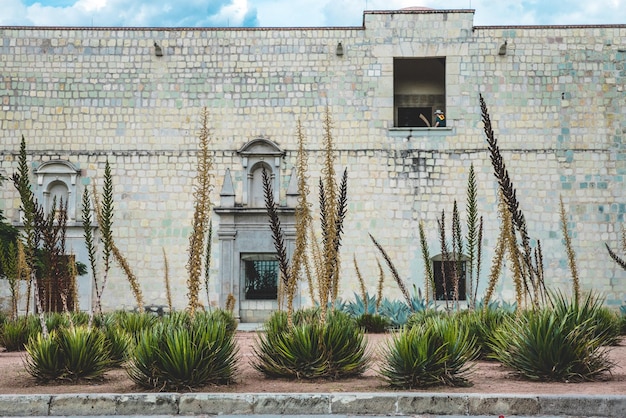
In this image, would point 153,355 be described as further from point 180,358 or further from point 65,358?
point 65,358

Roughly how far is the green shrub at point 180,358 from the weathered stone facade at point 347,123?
12018 millimetres

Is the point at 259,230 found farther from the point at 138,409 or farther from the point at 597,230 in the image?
the point at 138,409

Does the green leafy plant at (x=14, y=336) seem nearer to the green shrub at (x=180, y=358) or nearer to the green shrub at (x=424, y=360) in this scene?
the green shrub at (x=180, y=358)

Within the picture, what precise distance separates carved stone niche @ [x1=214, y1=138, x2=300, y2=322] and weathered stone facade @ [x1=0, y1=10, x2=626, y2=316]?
138 millimetres

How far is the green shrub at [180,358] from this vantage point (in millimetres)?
7859

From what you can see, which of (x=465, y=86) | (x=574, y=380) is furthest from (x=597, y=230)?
(x=574, y=380)

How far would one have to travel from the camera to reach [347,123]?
68.1ft

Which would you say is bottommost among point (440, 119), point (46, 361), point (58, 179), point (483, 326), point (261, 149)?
point (46, 361)

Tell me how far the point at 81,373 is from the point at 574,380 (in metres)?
5.29

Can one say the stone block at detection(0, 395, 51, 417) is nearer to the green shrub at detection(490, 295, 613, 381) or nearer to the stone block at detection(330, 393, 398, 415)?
the stone block at detection(330, 393, 398, 415)

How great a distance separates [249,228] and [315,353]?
12.2m

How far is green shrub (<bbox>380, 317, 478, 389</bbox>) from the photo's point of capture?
7961mm

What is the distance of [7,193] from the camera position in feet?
68.0

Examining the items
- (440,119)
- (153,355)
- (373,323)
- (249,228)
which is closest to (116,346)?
(153,355)
